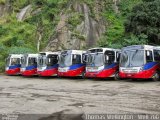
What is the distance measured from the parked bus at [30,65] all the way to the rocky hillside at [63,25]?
18.1ft

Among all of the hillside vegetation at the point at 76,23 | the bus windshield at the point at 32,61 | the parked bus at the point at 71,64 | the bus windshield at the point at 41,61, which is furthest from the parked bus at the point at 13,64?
the parked bus at the point at 71,64

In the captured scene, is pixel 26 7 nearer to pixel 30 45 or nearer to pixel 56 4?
pixel 56 4

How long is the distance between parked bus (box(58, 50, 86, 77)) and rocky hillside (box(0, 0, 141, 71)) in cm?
846

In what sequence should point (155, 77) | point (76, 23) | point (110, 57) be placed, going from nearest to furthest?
1. point (155, 77)
2. point (110, 57)
3. point (76, 23)

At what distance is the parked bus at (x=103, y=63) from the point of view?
22.7 m

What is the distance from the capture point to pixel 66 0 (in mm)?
42719

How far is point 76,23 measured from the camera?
3725 cm

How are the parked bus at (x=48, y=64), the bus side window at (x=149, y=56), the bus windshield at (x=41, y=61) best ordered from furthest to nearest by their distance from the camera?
1. the bus windshield at (x=41, y=61)
2. the parked bus at (x=48, y=64)
3. the bus side window at (x=149, y=56)

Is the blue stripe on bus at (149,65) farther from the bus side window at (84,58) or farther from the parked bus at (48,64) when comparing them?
the parked bus at (48,64)

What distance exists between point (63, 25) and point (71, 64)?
44.2 ft

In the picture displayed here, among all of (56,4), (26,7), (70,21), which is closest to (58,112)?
(70,21)

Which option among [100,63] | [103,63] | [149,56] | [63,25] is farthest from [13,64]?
[149,56]

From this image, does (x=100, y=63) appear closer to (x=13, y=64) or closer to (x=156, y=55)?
(x=156, y=55)

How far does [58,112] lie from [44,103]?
215cm
